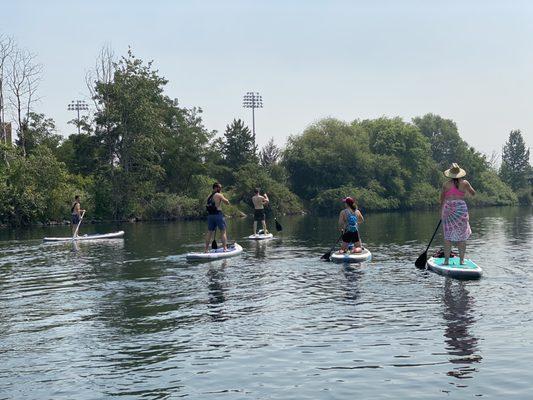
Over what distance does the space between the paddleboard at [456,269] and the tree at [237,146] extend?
7430cm

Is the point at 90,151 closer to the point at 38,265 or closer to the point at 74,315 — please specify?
the point at 38,265

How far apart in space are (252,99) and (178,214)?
2008 inches

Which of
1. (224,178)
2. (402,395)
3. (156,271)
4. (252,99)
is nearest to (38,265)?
(156,271)

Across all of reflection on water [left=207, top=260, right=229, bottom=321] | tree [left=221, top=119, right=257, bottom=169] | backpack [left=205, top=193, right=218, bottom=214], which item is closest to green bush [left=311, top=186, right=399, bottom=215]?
tree [left=221, top=119, right=257, bottom=169]

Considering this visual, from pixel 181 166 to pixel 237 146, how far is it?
18.1 meters

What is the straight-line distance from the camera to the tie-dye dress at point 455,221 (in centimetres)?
1703

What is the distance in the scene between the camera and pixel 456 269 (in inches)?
648

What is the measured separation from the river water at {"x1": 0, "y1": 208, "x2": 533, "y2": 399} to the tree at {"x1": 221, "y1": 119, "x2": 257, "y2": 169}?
72.1 m

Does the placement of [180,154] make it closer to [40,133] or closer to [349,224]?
[40,133]

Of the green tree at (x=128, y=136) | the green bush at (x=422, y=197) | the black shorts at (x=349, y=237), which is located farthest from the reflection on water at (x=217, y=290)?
the green bush at (x=422, y=197)

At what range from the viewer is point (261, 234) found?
31844 millimetres

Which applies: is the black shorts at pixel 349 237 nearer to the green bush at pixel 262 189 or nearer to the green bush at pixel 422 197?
the green bush at pixel 262 189

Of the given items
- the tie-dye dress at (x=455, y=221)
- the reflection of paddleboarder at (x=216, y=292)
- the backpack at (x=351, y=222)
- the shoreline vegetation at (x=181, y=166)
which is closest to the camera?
the reflection of paddleboarder at (x=216, y=292)

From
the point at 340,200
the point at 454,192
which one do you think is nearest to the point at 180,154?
the point at 340,200
